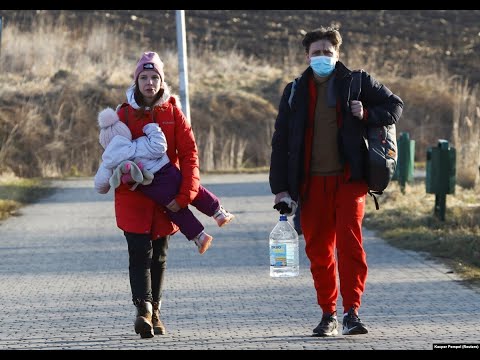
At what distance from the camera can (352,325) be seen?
25.8 ft

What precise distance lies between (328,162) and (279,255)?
3.16 ft

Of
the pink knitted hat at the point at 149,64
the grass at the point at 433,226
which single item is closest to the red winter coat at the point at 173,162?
the pink knitted hat at the point at 149,64

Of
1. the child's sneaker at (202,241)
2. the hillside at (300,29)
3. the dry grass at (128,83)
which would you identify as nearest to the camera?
the child's sneaker at (202,241)

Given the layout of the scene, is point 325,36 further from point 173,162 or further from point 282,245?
point 282,245

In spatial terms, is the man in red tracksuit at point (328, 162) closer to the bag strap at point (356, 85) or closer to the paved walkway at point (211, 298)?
Result: the bag strap at point (356, 85)

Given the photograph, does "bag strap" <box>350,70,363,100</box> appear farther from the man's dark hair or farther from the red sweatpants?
the red sweatpants

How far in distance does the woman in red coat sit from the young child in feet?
0.22

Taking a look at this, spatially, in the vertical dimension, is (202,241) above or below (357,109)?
below

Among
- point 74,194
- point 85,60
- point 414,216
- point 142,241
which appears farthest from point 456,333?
point 85,60

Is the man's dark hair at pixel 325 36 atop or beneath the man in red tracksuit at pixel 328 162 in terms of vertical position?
atop

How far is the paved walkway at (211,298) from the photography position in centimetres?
785

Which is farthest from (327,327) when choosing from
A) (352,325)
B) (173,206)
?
(173,206)

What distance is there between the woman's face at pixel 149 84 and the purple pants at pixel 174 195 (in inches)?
18.9

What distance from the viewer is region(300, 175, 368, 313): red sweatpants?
7980 millimetres
